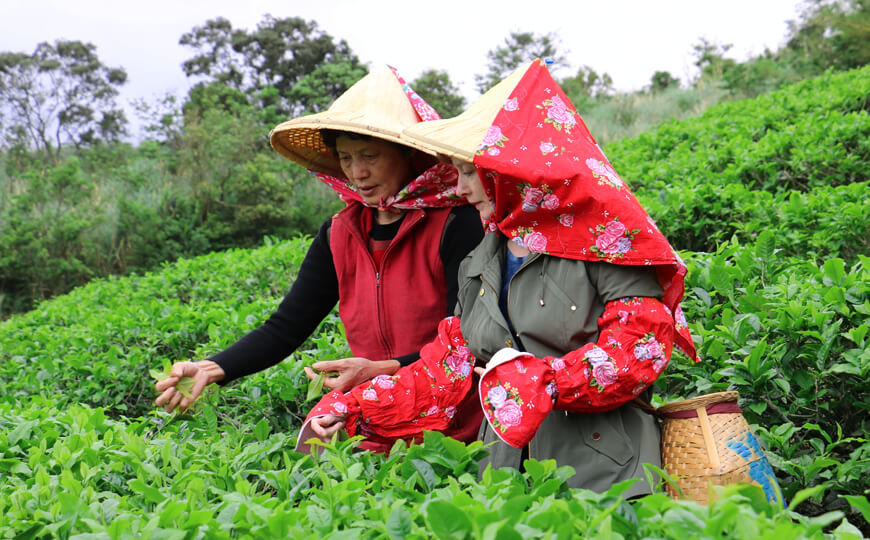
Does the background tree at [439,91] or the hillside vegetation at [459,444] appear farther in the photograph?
the background tree at [439,91]

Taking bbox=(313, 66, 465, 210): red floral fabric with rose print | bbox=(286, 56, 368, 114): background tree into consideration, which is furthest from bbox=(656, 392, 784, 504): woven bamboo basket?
bbox=(286, 56, 368, 114): background tree

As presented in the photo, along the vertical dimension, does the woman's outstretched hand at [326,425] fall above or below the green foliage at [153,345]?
below

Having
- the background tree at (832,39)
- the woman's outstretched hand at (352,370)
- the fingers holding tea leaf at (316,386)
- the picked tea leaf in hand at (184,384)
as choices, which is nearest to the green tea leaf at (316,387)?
the fingers holding tea leaf at (316,386)

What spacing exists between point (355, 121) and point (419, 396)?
3.27ft

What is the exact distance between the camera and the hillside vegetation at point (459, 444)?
1.40 meters

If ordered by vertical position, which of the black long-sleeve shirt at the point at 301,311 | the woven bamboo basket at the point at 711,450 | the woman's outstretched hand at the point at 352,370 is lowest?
the woven bamboo basket at the point at 711,450

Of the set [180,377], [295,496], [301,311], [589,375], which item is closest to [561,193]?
[589,375]

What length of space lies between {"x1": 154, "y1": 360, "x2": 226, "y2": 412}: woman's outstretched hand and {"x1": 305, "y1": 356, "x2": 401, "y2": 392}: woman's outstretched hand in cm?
50

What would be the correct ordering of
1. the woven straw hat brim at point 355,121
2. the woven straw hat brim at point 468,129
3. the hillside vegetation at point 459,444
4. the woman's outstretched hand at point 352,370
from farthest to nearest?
the woven straw hat brim at point 355,121
the woman's outstretched hand at point 352,370
the woven straw hat brim at point 468,129
the hillside vegetation at point 459,444

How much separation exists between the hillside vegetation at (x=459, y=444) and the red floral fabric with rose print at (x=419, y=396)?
0.49ft

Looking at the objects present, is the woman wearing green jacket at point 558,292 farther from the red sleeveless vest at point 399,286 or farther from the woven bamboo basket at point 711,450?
the red sleeveless vest at point 399,286

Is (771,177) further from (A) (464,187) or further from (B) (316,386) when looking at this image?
(B) (316,386)

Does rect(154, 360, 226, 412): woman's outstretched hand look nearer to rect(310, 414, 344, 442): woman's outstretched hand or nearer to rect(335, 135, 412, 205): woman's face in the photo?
rect(310, 414, 344, 442): woman's outstretched hand

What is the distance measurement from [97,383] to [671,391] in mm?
2861
